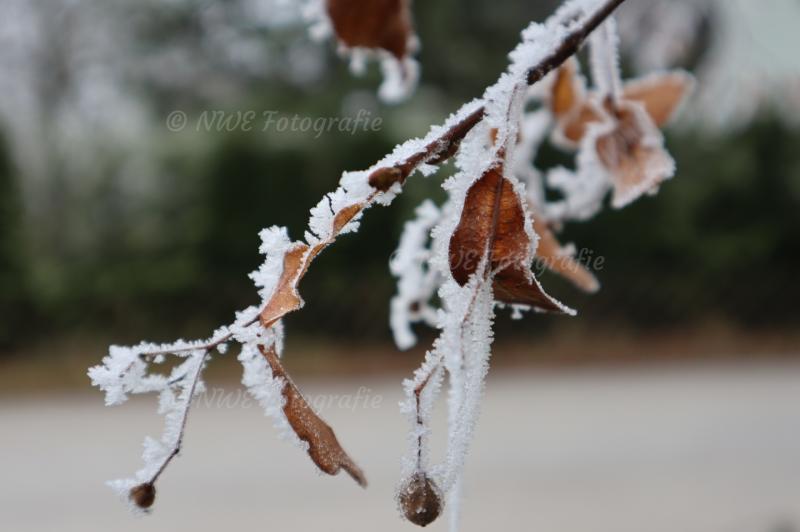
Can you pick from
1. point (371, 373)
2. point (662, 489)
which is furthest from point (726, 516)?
point (371, 373)

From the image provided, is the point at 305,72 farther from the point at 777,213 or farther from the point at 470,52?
the point at 777,213

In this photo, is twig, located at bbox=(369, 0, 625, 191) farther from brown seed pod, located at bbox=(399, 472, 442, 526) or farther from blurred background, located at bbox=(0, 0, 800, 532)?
blurred background, located at bbox=(0, 0, 800, 532)

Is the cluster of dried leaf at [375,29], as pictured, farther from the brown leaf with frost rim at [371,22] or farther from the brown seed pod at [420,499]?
the brown seed pod at [420,499]

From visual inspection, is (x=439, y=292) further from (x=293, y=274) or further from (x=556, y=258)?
(x=556, y=258)

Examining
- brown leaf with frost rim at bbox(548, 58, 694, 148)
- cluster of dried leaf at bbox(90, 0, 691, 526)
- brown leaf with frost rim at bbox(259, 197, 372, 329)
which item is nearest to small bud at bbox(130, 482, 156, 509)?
cluster of dried leaf at bbox(90, 0, 691, 526)

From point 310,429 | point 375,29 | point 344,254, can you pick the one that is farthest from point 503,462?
point 310,429
